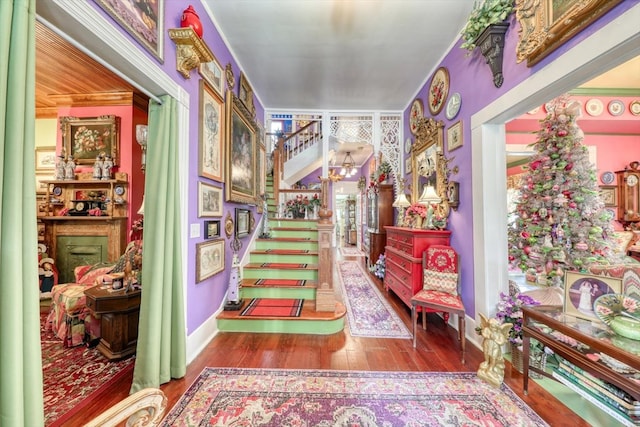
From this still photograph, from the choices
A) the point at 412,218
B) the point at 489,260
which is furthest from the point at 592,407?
the point at 412,218

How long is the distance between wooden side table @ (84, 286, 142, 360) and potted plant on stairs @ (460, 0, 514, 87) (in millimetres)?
3937

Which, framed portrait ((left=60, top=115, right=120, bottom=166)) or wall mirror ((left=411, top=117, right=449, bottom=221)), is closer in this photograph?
wall mirror ((left=411, top=117, right=449, bottom=221))

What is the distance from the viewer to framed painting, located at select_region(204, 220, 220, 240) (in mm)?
2398

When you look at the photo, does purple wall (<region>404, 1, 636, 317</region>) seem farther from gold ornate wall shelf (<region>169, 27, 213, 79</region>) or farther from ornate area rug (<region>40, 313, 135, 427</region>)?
ornate area rug (<region>40, 313, 135, 427</region>)

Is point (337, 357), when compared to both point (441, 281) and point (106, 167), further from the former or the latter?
point (106, 167)

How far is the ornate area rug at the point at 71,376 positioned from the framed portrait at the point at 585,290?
11.3 feet

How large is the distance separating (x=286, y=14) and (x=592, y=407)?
13.8 ft

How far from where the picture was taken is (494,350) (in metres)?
1.86

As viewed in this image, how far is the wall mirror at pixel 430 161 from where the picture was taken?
3080 mm

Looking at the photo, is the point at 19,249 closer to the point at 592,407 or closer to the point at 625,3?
the point at 625,3

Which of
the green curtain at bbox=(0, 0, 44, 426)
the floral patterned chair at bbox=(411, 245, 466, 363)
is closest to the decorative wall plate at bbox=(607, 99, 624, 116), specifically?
the floral patterned chair at bbox=(411, 245, 466, 363)

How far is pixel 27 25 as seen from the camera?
0.95m

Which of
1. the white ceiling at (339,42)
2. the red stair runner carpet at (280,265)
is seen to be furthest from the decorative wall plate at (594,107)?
the red stair runner carpet at (280,265)

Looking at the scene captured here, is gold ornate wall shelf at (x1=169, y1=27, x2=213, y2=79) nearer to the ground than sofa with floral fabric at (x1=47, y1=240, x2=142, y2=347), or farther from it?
farther from it
